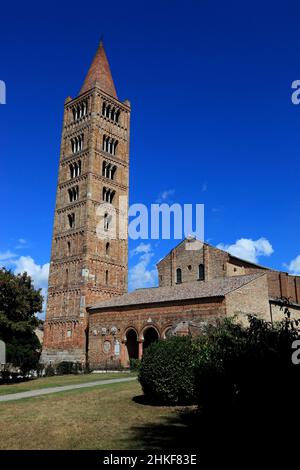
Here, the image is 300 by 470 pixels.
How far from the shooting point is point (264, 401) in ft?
19.9

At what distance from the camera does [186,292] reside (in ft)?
109

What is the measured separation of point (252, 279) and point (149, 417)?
73.2 feet

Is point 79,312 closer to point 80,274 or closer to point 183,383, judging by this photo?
point 80,274

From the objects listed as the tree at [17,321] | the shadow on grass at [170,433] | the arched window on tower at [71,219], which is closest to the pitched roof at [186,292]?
the tree at [17,321]

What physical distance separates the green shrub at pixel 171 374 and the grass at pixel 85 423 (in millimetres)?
506

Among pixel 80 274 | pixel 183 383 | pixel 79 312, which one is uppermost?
pixel 80 274

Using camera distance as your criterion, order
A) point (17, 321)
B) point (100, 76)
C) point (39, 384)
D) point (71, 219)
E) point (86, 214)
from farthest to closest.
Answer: point (100, 76) → point (71, 219) → point (86, 214) → point (17, 321) → point (39, 384)

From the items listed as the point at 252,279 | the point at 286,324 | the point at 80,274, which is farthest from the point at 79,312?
the point at 286,324

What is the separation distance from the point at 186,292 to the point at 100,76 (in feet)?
105

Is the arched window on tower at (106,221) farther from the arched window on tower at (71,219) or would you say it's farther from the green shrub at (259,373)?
the green shrub at (259,373)

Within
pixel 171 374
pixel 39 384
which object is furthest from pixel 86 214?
pixel 171 374

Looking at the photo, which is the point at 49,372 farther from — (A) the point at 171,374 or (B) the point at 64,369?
(A) the point at 171,374

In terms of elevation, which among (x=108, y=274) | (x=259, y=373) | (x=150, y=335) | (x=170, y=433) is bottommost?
(x=170, y=433)

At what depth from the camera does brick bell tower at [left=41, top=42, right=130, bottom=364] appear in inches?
1681
